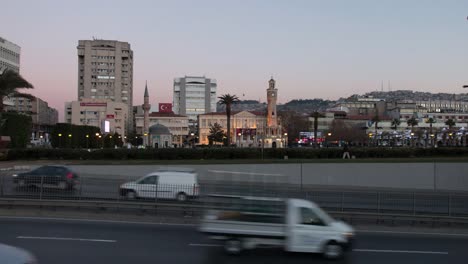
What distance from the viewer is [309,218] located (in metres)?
13.3

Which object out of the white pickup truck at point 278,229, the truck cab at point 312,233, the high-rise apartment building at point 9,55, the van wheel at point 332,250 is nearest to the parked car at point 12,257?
the white pickup truck at point 278,229

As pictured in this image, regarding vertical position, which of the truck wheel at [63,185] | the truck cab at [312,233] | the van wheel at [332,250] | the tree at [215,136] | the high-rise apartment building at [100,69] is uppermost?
the high-rise apartment building at [100,69]

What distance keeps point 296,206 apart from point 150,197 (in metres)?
9.73

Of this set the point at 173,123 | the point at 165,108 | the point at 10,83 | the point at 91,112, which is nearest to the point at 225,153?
the point at 10,83

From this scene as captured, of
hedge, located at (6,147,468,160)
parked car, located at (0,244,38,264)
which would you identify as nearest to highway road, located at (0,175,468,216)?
parked car, located at (0,244,38,264)

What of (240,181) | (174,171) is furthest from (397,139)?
(240,181)

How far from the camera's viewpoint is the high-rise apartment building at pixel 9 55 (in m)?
94.6

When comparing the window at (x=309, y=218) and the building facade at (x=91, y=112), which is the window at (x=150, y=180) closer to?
the window at (x=309, y=218)

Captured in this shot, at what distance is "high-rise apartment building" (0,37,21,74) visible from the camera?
310 feet

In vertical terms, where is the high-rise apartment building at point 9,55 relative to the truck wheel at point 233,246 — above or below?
above

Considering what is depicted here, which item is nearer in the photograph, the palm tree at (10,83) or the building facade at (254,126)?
the palm tree at (10,83)

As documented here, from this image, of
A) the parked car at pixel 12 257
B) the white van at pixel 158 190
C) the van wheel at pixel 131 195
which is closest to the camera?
the parked car at pixel 12 257

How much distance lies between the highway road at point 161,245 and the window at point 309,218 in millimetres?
913

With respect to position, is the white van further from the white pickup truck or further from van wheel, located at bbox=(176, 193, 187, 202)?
the white pickup truck
